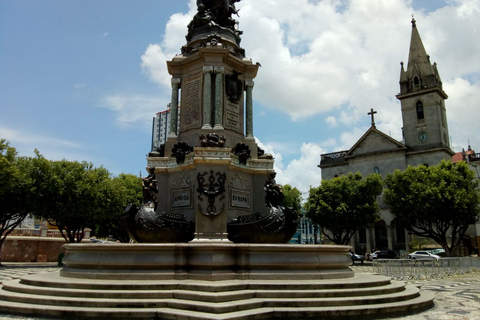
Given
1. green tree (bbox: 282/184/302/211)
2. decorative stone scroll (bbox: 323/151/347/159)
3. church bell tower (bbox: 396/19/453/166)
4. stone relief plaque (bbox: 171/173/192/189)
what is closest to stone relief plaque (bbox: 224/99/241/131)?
stone relief plaque (bbox: 171/173/192/189)

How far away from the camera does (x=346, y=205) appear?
40938 mm

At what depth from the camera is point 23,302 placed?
7.65 meters

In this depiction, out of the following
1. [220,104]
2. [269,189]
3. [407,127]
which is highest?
[407,127]

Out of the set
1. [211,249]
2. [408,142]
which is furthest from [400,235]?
[211,249]

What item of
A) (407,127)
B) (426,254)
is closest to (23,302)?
(426,254)

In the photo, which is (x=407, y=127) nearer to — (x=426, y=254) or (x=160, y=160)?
(x=426, y=254)

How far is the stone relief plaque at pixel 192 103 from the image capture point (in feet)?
43.2

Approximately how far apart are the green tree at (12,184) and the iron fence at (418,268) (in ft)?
77.7

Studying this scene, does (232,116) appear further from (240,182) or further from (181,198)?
(181,198)

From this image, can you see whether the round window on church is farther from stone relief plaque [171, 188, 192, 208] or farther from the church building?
stone relief plaque [171, 188, 192, 208]

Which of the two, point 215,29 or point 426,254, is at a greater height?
point 215,29

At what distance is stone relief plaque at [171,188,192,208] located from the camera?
1179 cm

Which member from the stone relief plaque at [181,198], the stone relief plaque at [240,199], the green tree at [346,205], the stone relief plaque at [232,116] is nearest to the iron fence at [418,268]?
the stone relief plaque at [240,199]

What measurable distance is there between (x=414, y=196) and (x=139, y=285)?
36.9m
